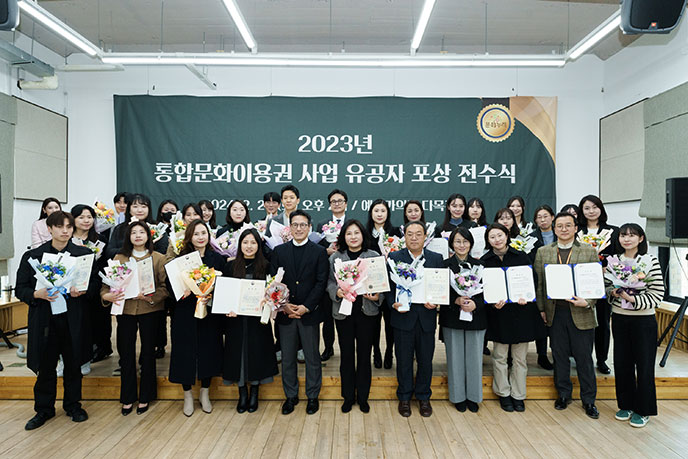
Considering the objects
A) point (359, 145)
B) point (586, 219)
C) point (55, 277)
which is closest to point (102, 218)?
point (55, 277)

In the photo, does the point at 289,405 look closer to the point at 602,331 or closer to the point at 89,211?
the point at 89,211

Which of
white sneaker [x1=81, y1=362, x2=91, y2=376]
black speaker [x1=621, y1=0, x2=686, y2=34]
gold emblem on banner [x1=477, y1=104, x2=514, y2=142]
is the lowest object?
white sneaker [x1=81, y1=362, x2=91, y2=376]

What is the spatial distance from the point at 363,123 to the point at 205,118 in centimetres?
245

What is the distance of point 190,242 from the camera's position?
3398 mm

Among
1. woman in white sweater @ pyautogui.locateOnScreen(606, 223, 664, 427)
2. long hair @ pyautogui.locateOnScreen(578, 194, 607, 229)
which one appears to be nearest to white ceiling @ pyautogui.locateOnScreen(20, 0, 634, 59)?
long hair @ pyautogui.locateOnScreen(578, 194, 607, 229)

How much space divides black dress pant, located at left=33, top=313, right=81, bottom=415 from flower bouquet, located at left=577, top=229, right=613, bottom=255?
4.15 metres

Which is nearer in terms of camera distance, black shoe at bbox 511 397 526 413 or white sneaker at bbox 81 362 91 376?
black shoe at bbox 511 397 526 413

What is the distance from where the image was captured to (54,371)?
3320 millimetres

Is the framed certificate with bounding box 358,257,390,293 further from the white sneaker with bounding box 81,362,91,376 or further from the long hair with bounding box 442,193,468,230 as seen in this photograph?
the white sneaker with bounding box 81,362,91,376

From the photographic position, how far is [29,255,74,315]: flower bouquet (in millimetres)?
3086

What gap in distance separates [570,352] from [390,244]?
1.64m

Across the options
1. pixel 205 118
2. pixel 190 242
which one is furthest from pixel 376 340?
pixel 205 118

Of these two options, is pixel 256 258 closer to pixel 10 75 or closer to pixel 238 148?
pixel 238 148

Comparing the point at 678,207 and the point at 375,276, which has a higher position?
the point at 678,207
